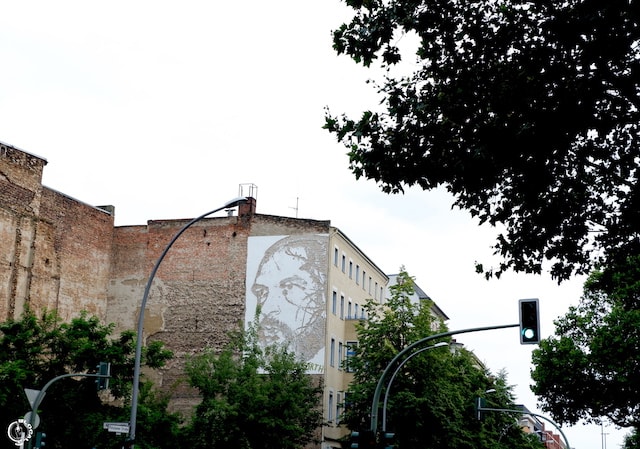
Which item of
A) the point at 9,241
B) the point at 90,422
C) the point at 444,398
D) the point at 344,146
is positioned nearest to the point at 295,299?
the point at 444,398

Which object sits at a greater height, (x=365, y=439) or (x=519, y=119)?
(x=519, y=119)

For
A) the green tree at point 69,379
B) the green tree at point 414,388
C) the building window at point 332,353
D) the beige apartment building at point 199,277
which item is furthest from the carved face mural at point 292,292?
the green tree at point 69,379

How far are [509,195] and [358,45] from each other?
3.54 metres

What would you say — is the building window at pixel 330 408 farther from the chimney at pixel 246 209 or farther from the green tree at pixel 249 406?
the chimney at pixel 246 209

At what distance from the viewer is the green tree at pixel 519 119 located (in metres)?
13.9

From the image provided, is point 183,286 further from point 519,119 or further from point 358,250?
point 519,119

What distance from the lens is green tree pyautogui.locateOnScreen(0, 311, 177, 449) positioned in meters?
33.8

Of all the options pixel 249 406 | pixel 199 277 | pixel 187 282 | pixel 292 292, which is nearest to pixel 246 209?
pixel 199 277

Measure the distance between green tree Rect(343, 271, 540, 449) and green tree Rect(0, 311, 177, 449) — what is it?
34.1ft

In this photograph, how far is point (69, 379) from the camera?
3553 centimetres

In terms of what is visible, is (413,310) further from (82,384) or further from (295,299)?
(82,384)

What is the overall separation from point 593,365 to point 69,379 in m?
25.2

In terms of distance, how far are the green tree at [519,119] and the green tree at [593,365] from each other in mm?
26621

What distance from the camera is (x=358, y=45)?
15.4 m
